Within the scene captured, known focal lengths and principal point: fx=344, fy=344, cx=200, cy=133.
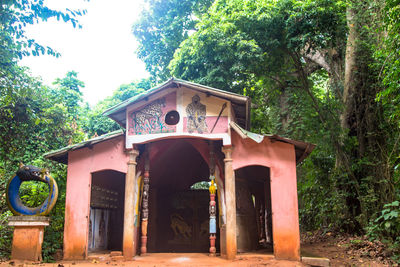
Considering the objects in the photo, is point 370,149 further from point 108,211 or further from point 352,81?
point 108,211

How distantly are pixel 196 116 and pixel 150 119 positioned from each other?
1.36 meters

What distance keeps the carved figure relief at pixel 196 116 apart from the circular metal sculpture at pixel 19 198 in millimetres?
4137

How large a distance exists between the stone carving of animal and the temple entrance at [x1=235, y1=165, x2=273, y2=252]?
2966 mm

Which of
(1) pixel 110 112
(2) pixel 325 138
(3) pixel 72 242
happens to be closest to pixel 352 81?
(2) pixel 325 138

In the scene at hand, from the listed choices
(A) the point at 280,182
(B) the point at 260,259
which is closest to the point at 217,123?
(A) the point at 280,182

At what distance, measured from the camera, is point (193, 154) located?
1393cm

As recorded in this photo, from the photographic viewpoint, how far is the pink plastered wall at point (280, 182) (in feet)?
29.5

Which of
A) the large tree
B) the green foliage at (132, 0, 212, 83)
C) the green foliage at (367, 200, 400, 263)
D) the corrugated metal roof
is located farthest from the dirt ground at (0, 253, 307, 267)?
the green foliage at (132, 0, 212, 83)

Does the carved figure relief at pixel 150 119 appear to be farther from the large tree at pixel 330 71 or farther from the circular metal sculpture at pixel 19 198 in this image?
the large tree at pixel 330 71

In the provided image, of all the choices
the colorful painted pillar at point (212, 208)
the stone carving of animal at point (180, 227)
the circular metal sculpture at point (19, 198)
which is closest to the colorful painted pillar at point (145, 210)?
the colorful painted pillar at point (212, 208)

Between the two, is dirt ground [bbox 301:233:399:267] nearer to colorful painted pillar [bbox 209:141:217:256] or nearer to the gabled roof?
colorful painted pillar [bbox 209:141:217:256]

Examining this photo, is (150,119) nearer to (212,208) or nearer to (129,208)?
(129,208)

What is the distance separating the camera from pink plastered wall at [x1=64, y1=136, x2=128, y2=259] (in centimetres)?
948

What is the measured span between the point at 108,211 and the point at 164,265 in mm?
4235
